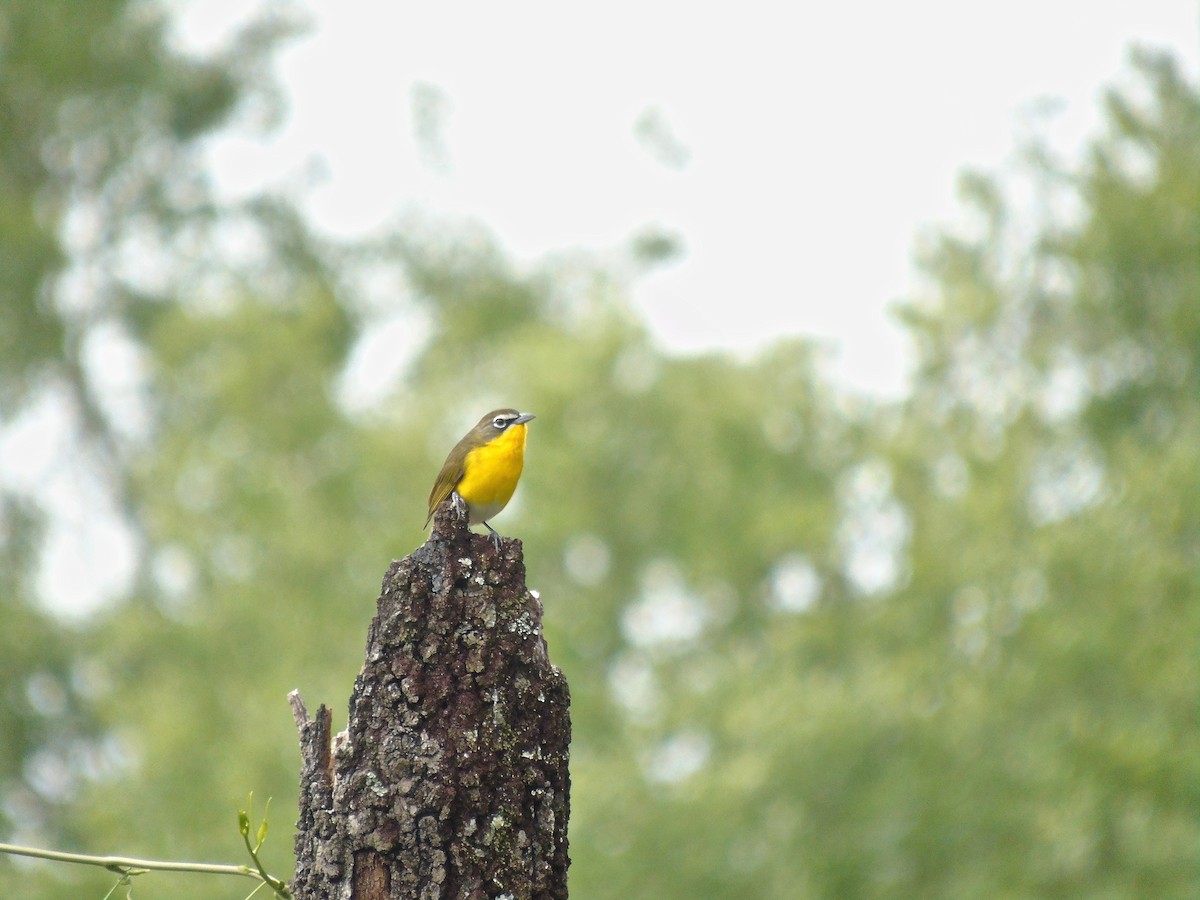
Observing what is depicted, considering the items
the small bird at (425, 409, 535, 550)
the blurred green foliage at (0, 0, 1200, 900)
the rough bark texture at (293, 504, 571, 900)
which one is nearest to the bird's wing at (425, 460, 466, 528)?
the small bird at (425, 409, 535, 550)

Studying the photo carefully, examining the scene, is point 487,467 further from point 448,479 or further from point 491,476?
point 448,479

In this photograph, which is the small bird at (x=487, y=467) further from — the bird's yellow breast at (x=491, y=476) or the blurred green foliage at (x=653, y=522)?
the blurred green foliage at (x=653, y=522)

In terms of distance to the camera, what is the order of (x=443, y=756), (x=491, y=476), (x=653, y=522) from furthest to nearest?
1. (x=653, y=522)
2. (x=491, y=476)
3. (x=443, y=756)

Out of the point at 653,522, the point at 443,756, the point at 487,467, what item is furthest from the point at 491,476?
the point at 653,522

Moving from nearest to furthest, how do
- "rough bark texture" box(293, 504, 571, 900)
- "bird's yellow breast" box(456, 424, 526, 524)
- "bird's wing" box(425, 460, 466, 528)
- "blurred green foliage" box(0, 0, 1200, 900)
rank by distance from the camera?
"rough bark texture" box(293, 504, 571, 900)
"bird's yellow breast" box(456, 424, 526, 524)
"bird's wing" box(425, 460, 466, 528)
"blurred green foliage" box(0, 0, 1200, 900)

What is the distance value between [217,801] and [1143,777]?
14031 millimetres

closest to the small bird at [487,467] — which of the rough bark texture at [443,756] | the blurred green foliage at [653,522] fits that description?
the rough bark texture at [443,756]

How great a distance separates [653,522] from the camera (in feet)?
107

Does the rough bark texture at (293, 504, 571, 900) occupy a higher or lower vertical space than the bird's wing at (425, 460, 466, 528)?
lower

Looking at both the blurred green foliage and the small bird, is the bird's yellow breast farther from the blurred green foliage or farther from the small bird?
the blurred green foliage

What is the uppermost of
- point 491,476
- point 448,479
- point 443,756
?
point 448,479

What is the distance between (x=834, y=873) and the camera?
22.7 m

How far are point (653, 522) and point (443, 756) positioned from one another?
2898 centimetres

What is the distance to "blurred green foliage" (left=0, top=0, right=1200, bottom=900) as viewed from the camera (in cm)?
2291
